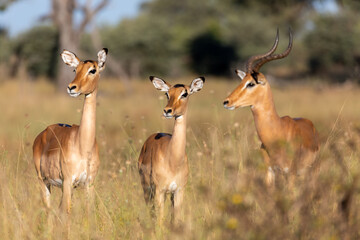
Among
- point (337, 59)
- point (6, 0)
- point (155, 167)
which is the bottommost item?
point (337, 59)

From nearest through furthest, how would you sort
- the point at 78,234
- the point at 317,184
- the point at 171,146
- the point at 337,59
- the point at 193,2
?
the point at 317,184 → the point at 78,234 → the point at 171,146 → the point at 337,59 → the point at 193,2

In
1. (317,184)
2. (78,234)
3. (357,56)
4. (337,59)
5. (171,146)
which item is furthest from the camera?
(337,59)

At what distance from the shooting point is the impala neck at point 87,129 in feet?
18.0

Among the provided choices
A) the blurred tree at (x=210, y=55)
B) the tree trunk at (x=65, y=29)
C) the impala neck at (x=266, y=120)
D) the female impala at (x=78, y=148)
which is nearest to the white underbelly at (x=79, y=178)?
the female impala at (x=78, y=148)

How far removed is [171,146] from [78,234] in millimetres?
1219

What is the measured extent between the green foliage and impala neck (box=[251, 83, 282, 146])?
2728 centimetres

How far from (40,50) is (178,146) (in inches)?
1140

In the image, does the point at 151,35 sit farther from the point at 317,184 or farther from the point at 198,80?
the point at 317,184

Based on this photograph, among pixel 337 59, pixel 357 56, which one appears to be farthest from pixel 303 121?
pixel 337 59

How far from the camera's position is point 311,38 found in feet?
118

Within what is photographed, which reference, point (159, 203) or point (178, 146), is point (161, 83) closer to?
point (178, 146)

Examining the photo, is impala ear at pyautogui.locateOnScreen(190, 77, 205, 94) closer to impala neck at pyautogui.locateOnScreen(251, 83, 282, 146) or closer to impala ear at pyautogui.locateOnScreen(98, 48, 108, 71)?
impala neck at pyautogui.locateOnScreen(251, 83, 282, 146)

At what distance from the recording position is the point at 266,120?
5.95m

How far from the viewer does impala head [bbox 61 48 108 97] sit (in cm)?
530
